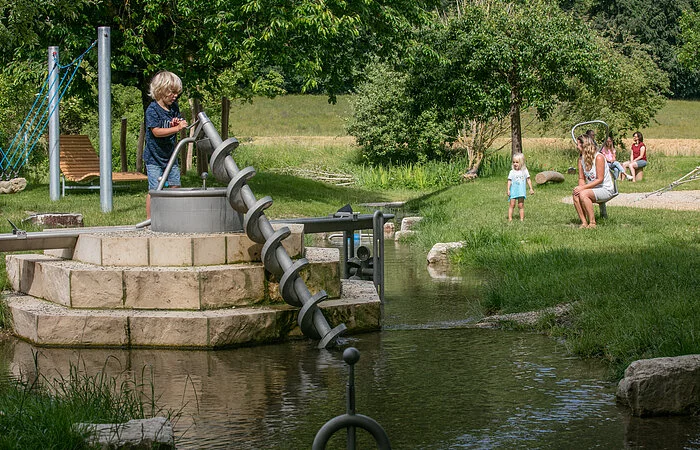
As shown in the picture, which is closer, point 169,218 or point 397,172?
point 169,218

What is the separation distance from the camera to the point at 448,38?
31219 millimetres

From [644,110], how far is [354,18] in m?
19.5

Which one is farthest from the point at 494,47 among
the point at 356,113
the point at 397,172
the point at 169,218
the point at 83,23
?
the point at 169,218

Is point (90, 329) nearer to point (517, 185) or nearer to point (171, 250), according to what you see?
point (171, 250)

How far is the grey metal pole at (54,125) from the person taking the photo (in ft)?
64.0

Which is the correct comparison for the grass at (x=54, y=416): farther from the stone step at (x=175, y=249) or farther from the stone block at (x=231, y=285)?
the stone step at (x=175, y=249)

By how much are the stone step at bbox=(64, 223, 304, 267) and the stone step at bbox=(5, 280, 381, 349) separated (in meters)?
0.49

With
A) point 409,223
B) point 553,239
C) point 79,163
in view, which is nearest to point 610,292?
point 553,239

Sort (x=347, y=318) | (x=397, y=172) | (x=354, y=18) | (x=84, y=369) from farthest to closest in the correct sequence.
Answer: (x=397, y=172) → (x=354, y=18) → (x=347, y=318) → (x=84, y=369)

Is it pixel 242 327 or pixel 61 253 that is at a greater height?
pixel 61 253

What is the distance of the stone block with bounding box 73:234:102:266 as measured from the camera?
9008 mm

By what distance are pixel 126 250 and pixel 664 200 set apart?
15379 millimetres

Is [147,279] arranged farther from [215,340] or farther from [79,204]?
[79,204]

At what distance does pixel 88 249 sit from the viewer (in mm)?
9203
